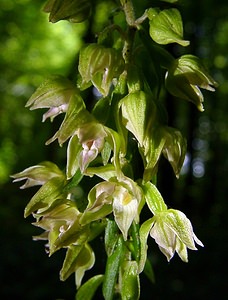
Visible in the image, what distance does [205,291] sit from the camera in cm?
784

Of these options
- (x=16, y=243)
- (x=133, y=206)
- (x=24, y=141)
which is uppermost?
(x=133, y=206)

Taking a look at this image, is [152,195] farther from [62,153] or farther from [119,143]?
[62,153]

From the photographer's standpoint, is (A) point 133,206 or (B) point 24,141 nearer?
(A) point 133,206

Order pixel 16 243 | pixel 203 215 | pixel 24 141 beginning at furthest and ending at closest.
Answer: pixel 24 141 → pixel 203 215 → pixel 16 243

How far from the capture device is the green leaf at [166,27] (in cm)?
126

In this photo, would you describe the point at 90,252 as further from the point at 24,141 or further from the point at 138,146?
the point at 24,141

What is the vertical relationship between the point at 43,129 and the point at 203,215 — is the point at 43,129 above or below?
above

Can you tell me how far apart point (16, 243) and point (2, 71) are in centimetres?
601

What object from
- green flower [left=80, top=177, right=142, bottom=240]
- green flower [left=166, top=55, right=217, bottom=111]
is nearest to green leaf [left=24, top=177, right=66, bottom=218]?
green flower [left=80, top=177, right=142, bottom=240]

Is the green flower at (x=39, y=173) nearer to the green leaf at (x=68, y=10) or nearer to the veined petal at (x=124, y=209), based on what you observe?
the veined petal at (x=124, y=209)

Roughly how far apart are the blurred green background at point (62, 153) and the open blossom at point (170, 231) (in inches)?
25.8

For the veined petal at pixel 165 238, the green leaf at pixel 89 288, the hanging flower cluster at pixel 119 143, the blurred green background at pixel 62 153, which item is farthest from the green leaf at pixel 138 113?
the blurred green background at pixel 62 153

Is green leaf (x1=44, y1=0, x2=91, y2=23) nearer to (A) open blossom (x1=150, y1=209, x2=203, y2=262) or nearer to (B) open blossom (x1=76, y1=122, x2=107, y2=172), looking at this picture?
Result: (B) open blossom (x1=76, y1=122, x2=107, y2=172)

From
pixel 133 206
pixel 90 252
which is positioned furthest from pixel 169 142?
pixel 90 252
